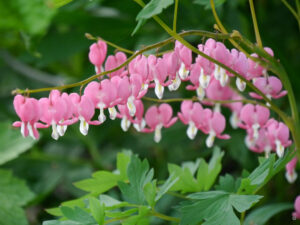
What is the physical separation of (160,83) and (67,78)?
1.38 m

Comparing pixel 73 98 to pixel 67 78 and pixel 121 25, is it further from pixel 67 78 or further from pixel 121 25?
pixel 67 78

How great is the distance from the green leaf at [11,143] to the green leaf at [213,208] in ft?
2.42

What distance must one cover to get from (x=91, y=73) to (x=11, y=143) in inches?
15.2

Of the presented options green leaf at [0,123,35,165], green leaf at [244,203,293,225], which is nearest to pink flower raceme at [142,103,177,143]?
green leaf at [244,203,293,225]

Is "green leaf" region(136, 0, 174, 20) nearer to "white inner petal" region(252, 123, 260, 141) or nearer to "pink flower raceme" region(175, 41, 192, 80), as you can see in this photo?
"pink flower raceme" region(175, 41, 192, 80)

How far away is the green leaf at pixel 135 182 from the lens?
108 cm

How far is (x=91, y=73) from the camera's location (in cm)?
178

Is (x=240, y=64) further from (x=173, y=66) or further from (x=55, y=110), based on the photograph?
(x=55, y=110)

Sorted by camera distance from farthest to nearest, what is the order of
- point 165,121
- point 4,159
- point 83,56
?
1. point 83,56
2. point 4,159
3. point 165,121

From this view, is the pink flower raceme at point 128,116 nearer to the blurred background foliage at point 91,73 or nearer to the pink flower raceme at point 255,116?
the pink flower raceme at point 255,116

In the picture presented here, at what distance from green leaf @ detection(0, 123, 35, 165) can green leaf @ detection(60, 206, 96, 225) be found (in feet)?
1.83

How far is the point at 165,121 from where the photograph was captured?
4.02 ft

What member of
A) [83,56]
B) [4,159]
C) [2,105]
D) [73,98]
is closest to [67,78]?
[83,56]

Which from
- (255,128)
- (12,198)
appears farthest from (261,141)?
(12,198)
